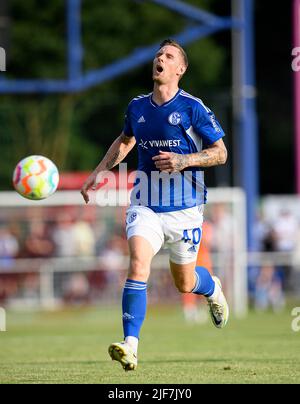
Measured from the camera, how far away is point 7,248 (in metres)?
19.7

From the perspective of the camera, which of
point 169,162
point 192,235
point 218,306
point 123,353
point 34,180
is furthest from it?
point 218,306

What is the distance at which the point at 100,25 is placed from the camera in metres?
40.3

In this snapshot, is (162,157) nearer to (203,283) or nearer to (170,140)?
(170,140)

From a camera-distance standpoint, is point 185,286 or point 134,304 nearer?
point 134,304

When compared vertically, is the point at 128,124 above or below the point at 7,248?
above

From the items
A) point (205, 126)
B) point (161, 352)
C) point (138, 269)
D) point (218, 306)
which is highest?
point (205, 126)

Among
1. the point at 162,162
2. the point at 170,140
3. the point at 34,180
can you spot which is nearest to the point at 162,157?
the point at 162,162

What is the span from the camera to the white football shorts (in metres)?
8.07

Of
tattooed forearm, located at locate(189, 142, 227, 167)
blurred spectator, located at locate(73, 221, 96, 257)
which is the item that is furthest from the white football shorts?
blurred spectator, located at locate(73, 221, 96, 257)

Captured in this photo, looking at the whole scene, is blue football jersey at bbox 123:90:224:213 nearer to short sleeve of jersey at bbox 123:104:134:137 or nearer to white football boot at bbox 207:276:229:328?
short sleeve of jersey at bbox 123:104:134:137

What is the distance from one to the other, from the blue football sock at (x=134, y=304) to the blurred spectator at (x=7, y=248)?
39.2ft

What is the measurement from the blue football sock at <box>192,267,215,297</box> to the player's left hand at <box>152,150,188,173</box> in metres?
1.35

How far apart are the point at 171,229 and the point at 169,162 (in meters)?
0.69

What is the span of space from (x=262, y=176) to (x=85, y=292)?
1104 inches
